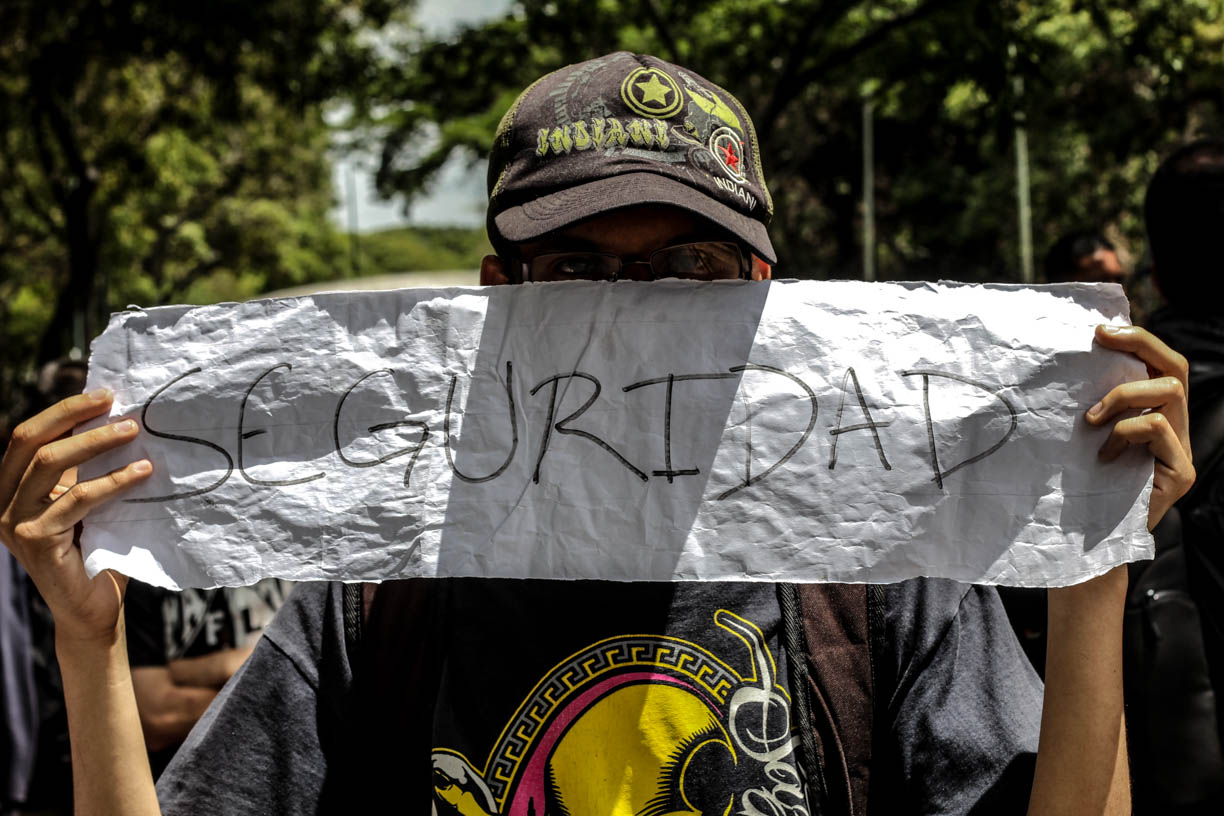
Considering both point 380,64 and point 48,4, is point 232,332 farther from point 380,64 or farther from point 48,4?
point 48,4

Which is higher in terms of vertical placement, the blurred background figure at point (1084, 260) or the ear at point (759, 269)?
the blurred background figure at point (1084, 260)

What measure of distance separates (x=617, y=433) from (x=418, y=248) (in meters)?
74.3

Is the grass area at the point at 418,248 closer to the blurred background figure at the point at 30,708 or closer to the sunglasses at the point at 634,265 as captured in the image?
the blurred background figure at the point at 30,708

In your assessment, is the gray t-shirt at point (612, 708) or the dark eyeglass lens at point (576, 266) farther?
the dark eyeglass lens at point (576, 266)

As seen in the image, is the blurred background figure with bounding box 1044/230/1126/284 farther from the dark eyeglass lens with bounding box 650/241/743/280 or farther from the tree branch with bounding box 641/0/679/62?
the dark eyeglass lens with bounding box 650/241/743/280

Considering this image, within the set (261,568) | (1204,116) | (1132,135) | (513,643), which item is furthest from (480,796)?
(1204,116)

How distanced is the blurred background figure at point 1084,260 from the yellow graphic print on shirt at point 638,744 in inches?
161

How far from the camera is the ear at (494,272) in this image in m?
1.66

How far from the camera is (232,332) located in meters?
1.54

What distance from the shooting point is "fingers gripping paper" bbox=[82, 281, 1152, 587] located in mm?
1417

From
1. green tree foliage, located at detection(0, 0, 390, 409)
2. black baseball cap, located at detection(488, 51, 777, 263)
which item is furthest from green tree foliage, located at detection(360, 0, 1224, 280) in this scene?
black baseball cap, located at detection(488, 51, 777, 263)

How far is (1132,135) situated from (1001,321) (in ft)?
18.5

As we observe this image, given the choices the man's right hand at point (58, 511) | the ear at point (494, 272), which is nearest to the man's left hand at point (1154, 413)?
the ear at point (494, 272)

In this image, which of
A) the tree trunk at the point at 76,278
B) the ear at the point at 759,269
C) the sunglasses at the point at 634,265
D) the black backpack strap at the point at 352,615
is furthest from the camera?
the tree trunk at the point at 76,278
